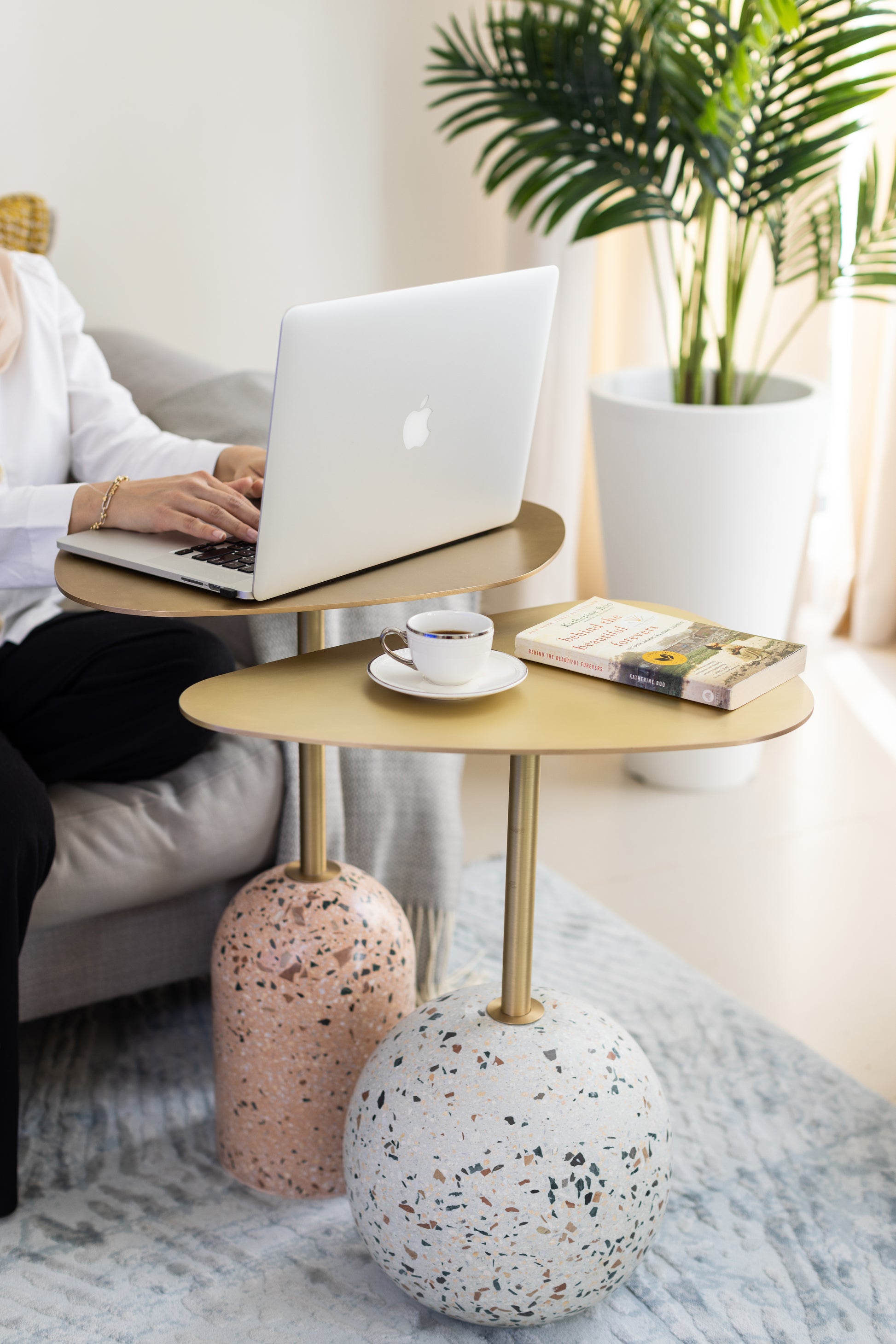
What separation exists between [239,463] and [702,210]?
1040 mm

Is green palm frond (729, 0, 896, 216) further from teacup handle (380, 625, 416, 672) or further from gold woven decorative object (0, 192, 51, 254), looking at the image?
teacup handle (380, 625, 416, 672)

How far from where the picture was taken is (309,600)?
97 centimetres

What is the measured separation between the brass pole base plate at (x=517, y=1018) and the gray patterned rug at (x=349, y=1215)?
279mm

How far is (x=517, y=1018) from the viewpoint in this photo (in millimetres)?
1063

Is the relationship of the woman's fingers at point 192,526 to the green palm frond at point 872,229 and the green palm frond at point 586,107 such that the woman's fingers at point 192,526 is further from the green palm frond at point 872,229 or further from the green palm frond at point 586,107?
the green palm frond at point 872,229

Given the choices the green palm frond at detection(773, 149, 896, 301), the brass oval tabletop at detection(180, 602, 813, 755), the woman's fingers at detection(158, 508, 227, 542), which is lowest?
the brass oval tabletop at detection(180, 602, 813, 755)

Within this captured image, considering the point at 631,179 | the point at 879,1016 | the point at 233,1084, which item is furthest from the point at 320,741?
the point at 631,179

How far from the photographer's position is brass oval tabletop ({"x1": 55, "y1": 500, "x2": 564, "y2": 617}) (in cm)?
96

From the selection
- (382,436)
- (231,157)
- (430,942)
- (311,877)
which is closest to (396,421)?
(382,436)

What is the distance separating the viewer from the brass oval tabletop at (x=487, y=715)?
861 millimetres

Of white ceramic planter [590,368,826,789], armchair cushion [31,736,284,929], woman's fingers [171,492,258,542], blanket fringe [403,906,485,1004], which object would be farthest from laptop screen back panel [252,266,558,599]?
Result: white ceramic planter [590,368,826,789]

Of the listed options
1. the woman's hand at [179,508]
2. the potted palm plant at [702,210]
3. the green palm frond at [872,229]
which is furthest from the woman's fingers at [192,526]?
the green palm frond at [872,229]

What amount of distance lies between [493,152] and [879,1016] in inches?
70.0

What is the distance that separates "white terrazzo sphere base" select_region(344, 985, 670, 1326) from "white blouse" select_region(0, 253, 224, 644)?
68 cm
